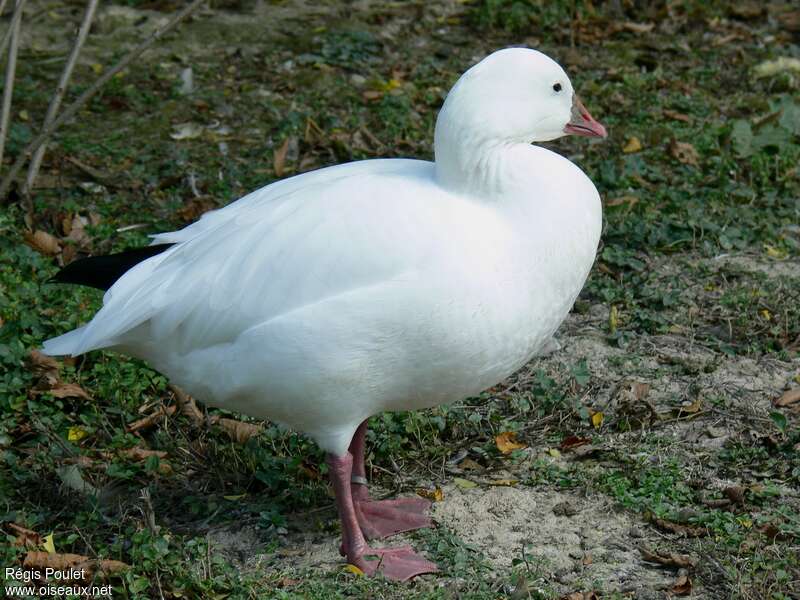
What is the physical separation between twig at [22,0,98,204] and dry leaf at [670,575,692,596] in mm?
3382

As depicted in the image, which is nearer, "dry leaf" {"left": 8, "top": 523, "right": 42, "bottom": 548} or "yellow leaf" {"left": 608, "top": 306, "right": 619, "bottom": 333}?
"dry leaf" {"left": 8, "top": 523, "right": 42, "bottom": 548}

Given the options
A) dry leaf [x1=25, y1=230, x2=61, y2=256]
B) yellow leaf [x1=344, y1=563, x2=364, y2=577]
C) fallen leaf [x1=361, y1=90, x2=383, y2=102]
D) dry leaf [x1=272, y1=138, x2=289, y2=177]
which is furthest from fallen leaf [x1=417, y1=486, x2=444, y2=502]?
fallen leaf [x1=361, y1=90, x2=383, y2=102]

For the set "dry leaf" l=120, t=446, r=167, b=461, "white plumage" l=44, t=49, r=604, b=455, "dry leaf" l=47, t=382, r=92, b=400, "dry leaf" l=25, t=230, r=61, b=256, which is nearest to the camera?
"white plumage" l=44, t=49, r=604, b=455

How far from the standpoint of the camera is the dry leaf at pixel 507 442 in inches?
165

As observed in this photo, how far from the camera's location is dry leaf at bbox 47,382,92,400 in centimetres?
454

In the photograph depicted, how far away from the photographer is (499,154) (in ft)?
11.5

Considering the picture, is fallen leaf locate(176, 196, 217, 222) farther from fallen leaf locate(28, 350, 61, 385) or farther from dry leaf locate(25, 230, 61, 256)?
fallen leaf locate(28, 350, 61, 385)

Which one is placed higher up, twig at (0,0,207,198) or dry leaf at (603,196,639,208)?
twig at (0,0,207,198)

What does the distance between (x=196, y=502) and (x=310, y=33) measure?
4559 mm

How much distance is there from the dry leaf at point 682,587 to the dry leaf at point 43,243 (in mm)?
3376

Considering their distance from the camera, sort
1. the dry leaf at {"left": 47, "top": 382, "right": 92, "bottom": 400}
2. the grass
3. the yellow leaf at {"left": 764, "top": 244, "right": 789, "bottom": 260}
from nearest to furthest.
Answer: the grass < the dry leaf at {"left": 47, "top": 382, "right": 92, "bottom": 400} < the yellow leaf at {"left": 764, "top": 244, "right": 789, "bottom": 260}

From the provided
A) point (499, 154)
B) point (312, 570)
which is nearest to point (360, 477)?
point (312, 570)

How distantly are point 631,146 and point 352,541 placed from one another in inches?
139

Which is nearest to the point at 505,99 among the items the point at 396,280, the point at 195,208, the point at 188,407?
the point at 396,280
